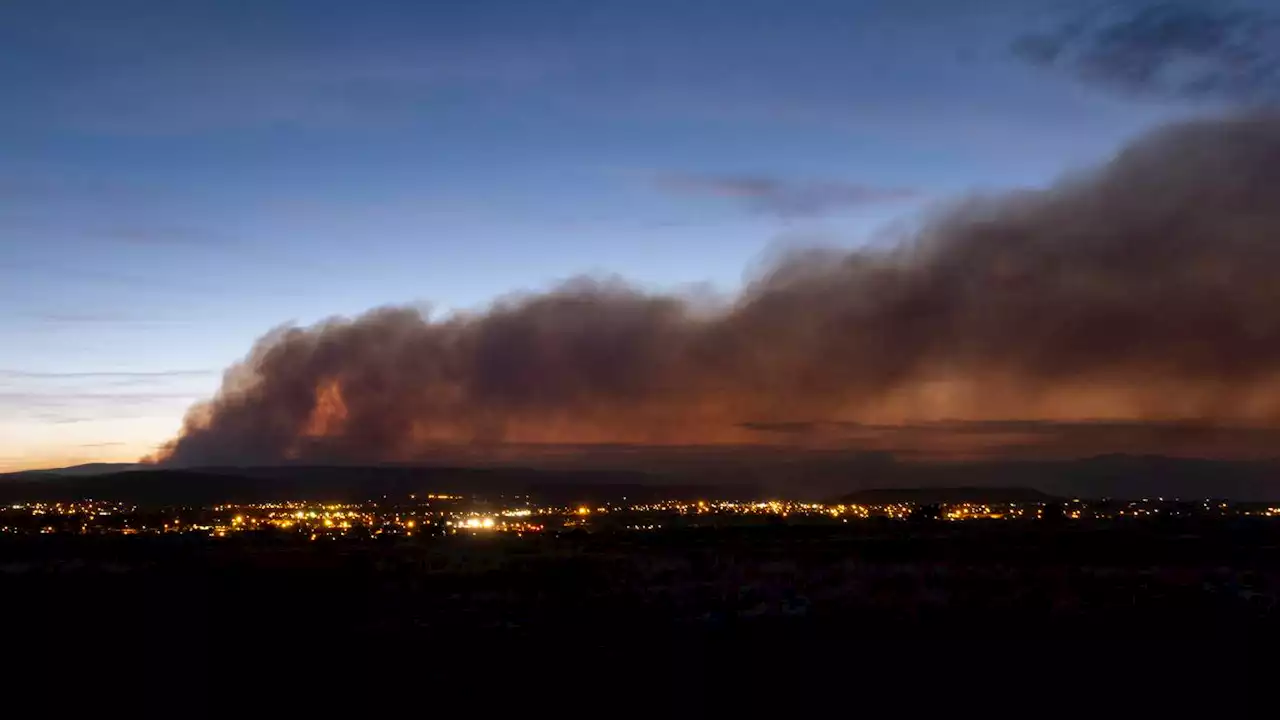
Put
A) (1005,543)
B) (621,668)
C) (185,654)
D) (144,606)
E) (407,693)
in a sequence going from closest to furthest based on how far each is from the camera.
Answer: (407,693)
(621,668)
(185,654)
(144,606)
(1005,543)

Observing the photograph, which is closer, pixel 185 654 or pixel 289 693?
pixel 289 693

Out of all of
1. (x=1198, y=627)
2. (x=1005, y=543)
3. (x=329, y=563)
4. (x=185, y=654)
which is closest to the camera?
(x=185, y=654)

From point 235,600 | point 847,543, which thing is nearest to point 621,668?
point 235,600

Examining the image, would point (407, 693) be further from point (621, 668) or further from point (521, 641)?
point (521, 641)

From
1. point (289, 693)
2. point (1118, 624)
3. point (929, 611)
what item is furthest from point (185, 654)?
point (1118, 624)

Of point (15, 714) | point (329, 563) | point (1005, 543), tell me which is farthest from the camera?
point (1005, 543)

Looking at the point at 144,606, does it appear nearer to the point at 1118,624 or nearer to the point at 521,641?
the point at 521,641
